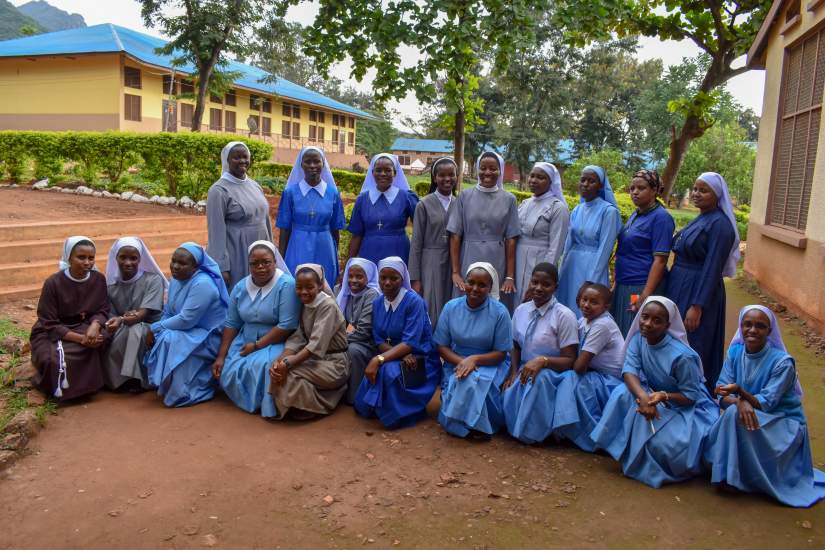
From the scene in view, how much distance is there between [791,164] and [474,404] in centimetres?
679

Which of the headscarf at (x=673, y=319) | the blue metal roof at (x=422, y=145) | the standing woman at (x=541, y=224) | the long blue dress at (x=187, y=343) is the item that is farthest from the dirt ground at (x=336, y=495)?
the blue metal roof at (x=422, y=145)

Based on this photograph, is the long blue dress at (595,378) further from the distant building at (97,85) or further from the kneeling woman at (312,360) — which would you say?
the distant building at (97,85)

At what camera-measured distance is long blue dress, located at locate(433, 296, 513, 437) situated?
4105 mm

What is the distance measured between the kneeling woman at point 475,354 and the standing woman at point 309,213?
156 cm

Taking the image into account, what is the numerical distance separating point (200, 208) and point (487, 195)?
23.2ft

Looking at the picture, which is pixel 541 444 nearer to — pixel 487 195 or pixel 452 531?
pixel 452 531

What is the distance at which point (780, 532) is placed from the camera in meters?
3.06

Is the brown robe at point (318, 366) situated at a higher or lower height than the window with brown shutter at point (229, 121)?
lower

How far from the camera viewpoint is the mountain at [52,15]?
76.1 m

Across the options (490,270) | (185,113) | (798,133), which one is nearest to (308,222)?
(490,270)

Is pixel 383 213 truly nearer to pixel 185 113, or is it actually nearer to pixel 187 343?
pixel 187 343

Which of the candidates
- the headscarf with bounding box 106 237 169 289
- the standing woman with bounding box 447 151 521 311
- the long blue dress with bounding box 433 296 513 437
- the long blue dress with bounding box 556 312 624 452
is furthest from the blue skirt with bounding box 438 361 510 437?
the headscarf with bounding box 106 237 169 289

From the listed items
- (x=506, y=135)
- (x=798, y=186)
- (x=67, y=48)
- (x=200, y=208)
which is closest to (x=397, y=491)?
(x=798, y=186)

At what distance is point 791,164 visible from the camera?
8.54 meters
